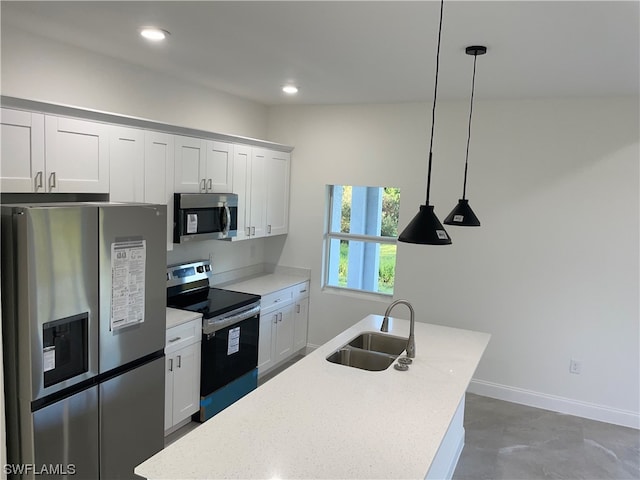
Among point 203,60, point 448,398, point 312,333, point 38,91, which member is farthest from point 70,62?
point 312,333

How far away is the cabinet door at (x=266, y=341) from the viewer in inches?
169

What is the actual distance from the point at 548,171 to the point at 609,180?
1.49 ft

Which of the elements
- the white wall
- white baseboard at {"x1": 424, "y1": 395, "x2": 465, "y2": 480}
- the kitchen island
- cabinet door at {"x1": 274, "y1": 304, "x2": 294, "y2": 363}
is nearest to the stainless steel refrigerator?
the kitchen island

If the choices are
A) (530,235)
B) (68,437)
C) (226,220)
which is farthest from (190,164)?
(530,235)

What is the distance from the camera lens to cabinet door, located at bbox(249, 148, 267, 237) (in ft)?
14.4

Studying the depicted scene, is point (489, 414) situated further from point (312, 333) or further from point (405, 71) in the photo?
point (405, 71)

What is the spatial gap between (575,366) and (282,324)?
8.62 ft

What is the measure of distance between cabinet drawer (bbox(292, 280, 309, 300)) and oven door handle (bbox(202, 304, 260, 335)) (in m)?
0.78

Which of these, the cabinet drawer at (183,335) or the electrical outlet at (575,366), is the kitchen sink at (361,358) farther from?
the electrical outlet at (575,366)

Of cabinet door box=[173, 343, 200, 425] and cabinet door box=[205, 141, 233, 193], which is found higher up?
cabinet door box=[205, 141, 233, 193]

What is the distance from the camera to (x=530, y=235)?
4098 millimetres

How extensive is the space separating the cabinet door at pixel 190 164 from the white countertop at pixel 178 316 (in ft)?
2.91

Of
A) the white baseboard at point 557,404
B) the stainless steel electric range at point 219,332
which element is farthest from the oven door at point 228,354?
the white baseboard at point 557,404

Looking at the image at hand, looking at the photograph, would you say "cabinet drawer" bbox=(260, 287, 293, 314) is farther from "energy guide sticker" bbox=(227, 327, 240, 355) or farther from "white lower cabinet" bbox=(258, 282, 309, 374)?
"energy guide sticker" bbox=(227, 327, 240, 355)
